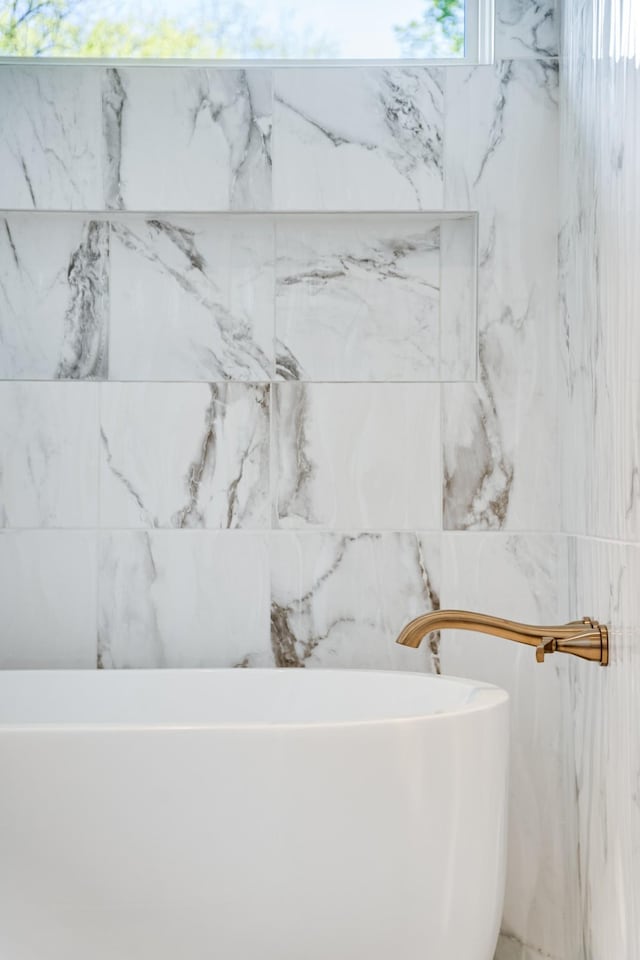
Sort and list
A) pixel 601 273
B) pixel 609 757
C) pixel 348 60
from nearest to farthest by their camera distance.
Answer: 1. pixel 609 757
2. pixel 601 273
3. pixel 348 60

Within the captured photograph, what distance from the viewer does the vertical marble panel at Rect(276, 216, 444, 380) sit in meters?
1.94

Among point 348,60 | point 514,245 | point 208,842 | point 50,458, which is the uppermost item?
point 348,60

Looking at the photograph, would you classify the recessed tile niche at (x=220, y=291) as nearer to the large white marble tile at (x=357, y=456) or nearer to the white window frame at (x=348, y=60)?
the large white marble tile at (x=357, y=456)

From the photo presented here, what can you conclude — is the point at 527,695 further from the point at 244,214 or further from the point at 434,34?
the point at 434,34

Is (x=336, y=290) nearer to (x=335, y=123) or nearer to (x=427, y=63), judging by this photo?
(x=335, y=123)

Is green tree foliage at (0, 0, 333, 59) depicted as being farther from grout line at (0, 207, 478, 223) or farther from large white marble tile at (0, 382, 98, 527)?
large white marble tile at (0, 382, 98, 527)

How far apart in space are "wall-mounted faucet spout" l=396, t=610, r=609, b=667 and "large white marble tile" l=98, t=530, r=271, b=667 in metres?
0.67

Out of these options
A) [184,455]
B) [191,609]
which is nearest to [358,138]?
[184,455]

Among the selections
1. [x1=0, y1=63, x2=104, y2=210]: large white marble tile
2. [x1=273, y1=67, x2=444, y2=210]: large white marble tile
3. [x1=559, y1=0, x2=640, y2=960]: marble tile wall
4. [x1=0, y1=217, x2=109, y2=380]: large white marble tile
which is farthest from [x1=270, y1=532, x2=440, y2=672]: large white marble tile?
[x1=0, y1=63, x2=104, y2=210]: large white marble tile

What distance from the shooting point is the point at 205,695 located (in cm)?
179

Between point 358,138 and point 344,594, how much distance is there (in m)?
0.95

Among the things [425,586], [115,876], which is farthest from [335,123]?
[115,876]

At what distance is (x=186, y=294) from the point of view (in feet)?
6.40

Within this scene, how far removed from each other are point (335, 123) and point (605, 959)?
1613 mm
